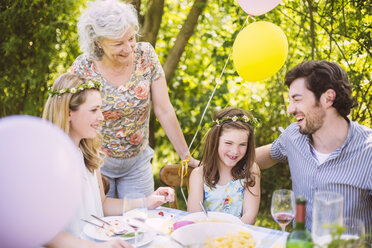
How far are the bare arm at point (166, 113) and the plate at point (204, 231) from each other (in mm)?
951

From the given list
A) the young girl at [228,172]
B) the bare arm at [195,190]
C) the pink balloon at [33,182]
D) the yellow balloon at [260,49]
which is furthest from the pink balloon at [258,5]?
the pink balloon at [33,182]

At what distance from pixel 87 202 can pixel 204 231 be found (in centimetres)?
70

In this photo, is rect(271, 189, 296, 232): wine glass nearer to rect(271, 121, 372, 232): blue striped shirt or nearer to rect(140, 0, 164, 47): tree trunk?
rect(271, 121, 372, 232): blue striped shirt

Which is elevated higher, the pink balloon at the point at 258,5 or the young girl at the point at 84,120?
the pink balloon at the point at 258,5

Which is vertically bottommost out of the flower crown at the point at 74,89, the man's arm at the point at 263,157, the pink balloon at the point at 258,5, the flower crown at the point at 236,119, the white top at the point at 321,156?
the man's arm at the point at 263,157

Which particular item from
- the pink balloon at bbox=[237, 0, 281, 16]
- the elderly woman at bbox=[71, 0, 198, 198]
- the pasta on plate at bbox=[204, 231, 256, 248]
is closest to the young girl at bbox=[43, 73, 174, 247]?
the elderly woman at bbox=[71, 0, 198, 198]

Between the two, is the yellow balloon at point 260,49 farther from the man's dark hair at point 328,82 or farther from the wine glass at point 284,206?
the wine glass at point 284,206

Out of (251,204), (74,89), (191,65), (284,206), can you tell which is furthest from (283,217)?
(191,65)

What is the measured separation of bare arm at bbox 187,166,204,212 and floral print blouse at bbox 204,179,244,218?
1.7 inches

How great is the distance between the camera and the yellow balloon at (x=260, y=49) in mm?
2250

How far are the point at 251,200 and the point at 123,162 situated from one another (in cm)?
87

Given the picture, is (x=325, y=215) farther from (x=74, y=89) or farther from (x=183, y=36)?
(x=183, y=36)

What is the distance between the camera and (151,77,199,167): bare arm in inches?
100

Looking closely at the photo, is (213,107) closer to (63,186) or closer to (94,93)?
(94,93)
